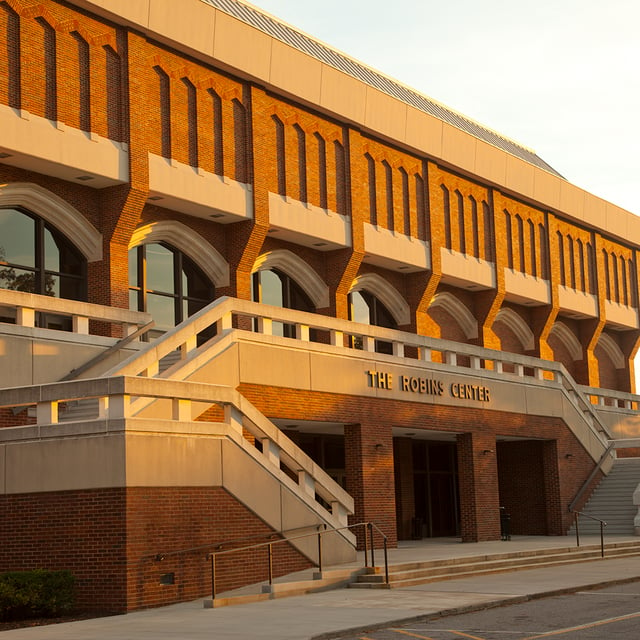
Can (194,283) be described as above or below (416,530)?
above

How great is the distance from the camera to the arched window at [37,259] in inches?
1069

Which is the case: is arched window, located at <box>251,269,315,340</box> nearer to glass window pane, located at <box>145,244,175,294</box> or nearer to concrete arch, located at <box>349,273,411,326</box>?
concrete arch, located at <box>349,273,411,326</box>

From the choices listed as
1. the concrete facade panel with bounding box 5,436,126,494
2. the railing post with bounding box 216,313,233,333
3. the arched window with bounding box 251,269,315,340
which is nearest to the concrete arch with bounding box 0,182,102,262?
the railing post with bounding box 216,313,233,333

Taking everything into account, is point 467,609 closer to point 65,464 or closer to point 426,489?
point 65,464

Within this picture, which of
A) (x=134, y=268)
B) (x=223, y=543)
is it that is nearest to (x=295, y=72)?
(x=134, y=268)

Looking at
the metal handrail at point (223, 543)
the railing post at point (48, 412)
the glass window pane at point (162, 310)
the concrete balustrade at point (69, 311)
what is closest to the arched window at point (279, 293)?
the glass window pane at point (162, 310)

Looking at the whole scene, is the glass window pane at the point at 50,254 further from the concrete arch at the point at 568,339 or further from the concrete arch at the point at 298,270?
the concrete arch at the point at 568,339

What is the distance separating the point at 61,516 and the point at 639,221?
41.4m

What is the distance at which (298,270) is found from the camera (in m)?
35.3

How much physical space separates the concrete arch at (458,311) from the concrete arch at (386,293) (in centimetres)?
230

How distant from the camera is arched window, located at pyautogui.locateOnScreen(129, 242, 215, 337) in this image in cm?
3031

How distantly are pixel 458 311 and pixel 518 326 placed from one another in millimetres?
4775

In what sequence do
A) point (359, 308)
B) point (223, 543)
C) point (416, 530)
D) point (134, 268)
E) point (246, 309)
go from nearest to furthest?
point (223, 543) < point (246, 309) < point (134, 268) < point (416, 530) < point (359, 308)

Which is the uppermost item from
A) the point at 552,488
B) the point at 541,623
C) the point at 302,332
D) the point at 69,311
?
the point at 69,311
